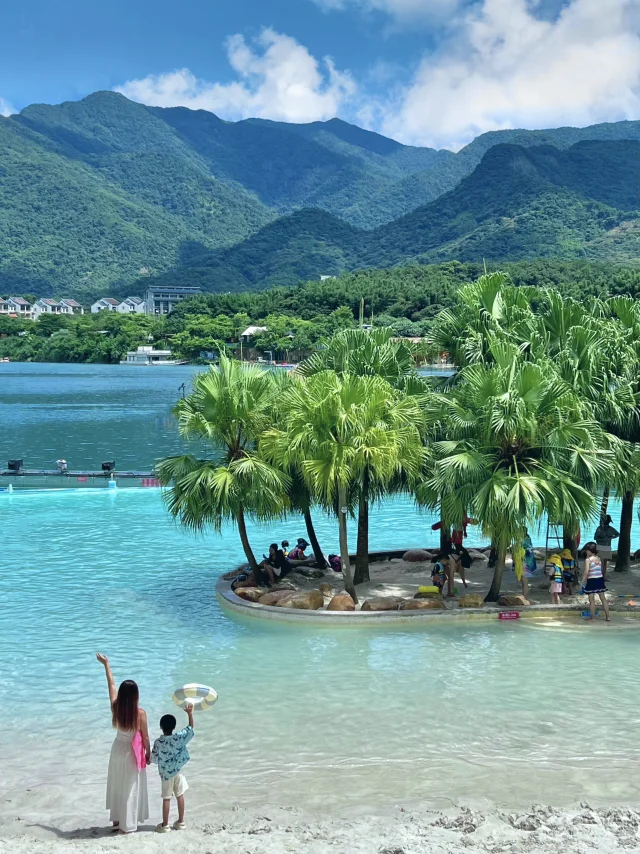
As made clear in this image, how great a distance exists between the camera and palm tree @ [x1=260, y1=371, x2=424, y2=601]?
15.8 m

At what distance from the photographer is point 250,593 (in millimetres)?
17672

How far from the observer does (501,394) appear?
1579 centimetres

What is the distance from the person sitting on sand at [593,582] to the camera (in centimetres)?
1576

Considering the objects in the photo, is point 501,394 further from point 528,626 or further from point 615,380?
point 528,626

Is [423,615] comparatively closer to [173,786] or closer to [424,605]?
[424,605]

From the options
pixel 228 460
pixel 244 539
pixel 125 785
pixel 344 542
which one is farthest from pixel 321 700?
pixel 228 460

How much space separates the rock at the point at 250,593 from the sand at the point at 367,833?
7900mm

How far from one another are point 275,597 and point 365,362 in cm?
454

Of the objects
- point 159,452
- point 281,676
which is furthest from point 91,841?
point 159,452

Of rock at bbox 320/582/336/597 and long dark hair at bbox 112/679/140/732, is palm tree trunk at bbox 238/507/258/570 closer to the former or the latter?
rock at bbox 320/582/336/597

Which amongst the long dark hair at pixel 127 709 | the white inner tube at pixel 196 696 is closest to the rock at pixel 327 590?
the white inner tube at pixel 196 696

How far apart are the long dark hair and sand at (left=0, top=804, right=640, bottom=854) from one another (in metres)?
1.02

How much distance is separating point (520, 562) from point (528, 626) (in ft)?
3.59

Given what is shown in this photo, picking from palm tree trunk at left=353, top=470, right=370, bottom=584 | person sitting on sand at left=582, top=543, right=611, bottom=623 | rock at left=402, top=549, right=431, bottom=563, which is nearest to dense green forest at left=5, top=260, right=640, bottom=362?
rock at left=402, top=549, right=431, bottom=563
